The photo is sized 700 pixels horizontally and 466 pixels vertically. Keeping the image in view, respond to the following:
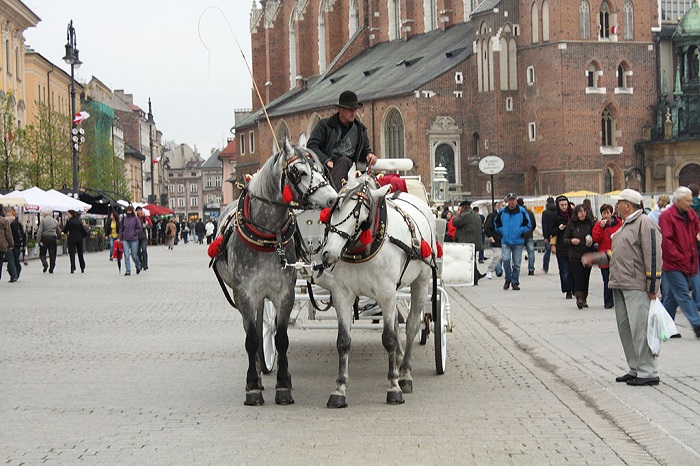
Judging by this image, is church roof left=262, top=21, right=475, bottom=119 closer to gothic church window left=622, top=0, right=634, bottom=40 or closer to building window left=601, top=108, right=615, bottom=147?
building window left=601, top=108, right=615, bottom=147

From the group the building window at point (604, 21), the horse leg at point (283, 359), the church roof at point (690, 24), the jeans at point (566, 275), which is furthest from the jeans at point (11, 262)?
the church roof at point (690, 24)

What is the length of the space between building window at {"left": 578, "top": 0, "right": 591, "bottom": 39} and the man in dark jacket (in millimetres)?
56595

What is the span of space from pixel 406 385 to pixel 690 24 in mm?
62742

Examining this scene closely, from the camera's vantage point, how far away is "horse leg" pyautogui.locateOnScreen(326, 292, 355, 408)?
896 centimetres

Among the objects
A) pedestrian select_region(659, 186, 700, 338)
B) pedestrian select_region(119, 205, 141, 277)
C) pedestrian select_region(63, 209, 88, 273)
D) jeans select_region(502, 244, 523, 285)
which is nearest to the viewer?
pedestrian select_region(659, 186, 700, 338)

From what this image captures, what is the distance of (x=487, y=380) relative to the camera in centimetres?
1052

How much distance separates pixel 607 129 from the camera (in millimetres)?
67375

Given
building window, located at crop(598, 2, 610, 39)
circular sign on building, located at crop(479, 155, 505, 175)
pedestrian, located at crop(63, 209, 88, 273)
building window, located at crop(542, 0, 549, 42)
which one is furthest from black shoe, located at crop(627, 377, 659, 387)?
building window, located at crop(598, 2, 610, 39)

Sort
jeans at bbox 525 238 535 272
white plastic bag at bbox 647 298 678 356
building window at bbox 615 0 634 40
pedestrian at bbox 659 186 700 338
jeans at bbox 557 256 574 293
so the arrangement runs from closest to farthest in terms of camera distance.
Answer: white plastic bag at bbox 647 298 678 356 < pedestrian at bbox 659 186 700 338 < jeans at bbox 557 256 574 293 < jeans at bbox 525 238 535 272 < building window at bbox 615 0 634 40

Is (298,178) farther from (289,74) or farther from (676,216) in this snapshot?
(289,74)

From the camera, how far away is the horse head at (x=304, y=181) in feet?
29.3

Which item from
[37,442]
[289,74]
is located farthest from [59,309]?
[289,74]

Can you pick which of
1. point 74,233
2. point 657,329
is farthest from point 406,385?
point 74,233

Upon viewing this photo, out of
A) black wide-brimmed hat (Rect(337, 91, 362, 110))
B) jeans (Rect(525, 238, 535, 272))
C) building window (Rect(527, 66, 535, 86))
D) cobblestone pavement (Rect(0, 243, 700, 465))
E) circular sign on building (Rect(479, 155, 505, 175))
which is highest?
building window (Rect(527, 66, 535, 86))
